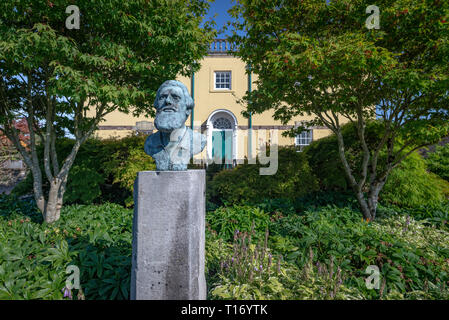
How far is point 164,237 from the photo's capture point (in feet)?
7.15

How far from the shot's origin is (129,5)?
152 inches

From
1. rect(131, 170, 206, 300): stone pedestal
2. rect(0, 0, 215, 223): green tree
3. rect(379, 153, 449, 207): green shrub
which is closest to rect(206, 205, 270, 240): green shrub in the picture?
rect(131, 170, 206, 300): stone pedestal

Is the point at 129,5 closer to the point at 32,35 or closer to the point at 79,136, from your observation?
the point at 32,35

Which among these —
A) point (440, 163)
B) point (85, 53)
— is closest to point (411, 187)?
point (440, 163)

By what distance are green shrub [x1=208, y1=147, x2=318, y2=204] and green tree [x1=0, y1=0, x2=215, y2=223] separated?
116 inches

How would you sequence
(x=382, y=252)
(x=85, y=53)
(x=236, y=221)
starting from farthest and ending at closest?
(x=236, y=221) < (x=85, y=53) < (x=382, y=252)

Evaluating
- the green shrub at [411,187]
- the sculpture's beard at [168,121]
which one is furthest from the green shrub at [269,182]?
the sculpture's beard at [168,121]

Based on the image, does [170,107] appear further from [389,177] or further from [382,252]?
[389,177]

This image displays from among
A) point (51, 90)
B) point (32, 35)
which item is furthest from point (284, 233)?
point (32, 35)

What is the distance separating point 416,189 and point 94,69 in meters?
8.18

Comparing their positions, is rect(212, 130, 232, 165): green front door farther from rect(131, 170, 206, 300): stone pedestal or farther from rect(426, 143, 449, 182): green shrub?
rect(131, 170, 206, 300): stone pedestal

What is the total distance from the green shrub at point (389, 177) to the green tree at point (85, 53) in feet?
15.4

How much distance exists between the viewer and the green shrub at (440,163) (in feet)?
23.5

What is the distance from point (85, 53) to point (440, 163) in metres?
10.7
